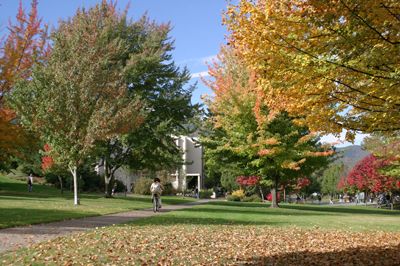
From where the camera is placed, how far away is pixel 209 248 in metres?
9.96

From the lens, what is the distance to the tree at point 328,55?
6898 mm

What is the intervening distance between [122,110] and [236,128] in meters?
6.51

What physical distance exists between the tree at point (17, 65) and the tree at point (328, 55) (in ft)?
26.0

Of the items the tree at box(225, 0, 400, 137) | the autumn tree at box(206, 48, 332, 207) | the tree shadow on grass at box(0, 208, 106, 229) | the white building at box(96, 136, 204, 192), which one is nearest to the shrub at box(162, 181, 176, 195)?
the white building at box(96, 136, 204, 192)

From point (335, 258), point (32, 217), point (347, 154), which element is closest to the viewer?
point (335, 258)

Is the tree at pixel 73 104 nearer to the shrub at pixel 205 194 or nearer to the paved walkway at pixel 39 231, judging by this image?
the paved walkway at pixel 39 231

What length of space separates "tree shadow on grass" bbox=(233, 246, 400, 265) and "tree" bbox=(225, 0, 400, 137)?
8.45 feet

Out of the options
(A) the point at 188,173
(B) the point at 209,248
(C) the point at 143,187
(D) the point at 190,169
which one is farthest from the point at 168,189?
(B) the point at 209,248

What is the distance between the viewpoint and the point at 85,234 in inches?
450

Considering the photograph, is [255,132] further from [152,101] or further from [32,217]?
[32,217]

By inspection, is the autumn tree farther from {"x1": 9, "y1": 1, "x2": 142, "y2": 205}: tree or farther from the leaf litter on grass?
the leaf litter on grass

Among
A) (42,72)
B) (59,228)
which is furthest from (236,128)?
(59,228)

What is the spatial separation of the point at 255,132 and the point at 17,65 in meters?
13.4

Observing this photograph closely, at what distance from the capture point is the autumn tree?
24.1m
